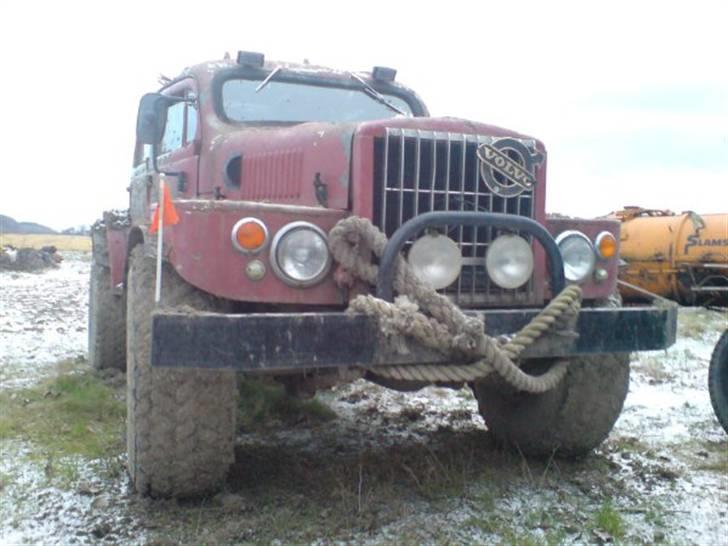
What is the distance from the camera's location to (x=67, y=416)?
18.4 feet

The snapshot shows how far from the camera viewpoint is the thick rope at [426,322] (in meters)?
3.59

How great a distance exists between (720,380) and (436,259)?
232cm

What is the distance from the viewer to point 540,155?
4344 millimetres

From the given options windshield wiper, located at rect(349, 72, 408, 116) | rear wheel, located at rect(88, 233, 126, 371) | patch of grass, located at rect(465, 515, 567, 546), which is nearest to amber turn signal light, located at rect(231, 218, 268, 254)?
patch of grass, located at rect(465, 515, 567, 546)

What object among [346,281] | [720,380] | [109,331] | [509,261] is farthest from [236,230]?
[109,331]

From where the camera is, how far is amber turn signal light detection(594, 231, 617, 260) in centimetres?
462

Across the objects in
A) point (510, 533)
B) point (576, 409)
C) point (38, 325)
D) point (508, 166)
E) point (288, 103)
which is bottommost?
point (510, 533)

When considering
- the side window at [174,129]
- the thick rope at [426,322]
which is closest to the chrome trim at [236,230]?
the thick rope at [426,322]

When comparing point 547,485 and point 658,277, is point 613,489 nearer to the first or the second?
point 547,485

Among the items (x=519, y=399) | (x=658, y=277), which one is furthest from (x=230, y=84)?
(x=658, y=277)

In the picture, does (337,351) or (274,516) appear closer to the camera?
(337,351)

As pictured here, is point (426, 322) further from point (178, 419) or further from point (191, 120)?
point (191, 120)

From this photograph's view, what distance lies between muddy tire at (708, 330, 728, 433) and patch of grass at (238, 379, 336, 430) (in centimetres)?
243

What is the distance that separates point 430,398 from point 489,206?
280cm
